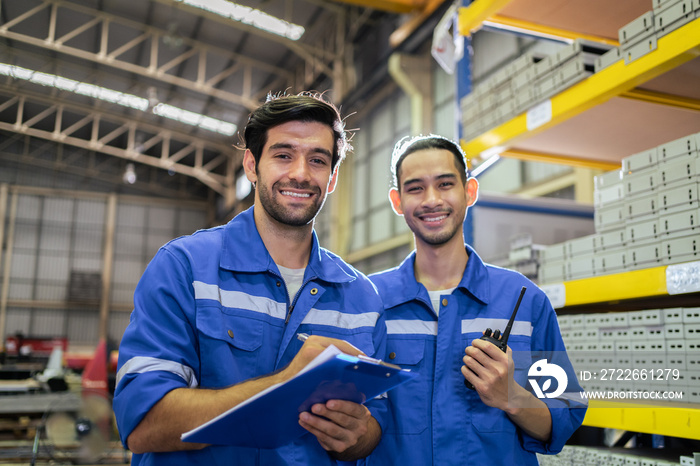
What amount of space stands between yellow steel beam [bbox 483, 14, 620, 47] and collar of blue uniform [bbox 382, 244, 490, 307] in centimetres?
164

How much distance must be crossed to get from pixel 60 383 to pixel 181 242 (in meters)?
7.97

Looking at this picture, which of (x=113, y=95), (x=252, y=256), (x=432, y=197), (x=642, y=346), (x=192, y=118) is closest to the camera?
(x=252, y=256)

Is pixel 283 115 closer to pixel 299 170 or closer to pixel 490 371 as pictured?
pixel 299 170

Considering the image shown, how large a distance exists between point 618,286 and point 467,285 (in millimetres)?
642

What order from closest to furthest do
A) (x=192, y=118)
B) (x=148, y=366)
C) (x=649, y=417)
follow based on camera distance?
(x=148, y=366), (x=649, y=417), (x=192, y=118)

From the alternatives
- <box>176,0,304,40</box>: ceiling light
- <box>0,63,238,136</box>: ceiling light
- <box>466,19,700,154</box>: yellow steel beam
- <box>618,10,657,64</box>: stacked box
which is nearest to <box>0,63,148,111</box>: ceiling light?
<box>0,63,238,136</box>: ceiling light

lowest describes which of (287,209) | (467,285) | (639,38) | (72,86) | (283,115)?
(467,285)

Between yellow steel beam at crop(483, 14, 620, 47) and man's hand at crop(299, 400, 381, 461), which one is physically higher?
yellow steel beam at crop(483, 14, 620, 47)

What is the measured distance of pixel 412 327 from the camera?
2.15m

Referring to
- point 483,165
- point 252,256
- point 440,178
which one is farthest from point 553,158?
point 252,256

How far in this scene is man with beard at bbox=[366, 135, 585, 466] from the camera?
1954 millimetres

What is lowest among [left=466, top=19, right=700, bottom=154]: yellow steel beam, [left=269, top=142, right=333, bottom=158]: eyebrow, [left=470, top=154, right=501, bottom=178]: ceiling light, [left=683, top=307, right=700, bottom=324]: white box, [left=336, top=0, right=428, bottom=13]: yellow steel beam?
[left=683, top=307, right=700, bottom=324]: white box

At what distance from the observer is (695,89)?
→ 8.60ft

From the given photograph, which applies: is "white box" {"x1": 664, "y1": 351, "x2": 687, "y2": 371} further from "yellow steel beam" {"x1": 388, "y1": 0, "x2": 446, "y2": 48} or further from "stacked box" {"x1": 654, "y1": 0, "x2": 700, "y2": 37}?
"yellow steel beam" {"x1": 388, "y1": 0, "x2": 446, "y2": 48}
